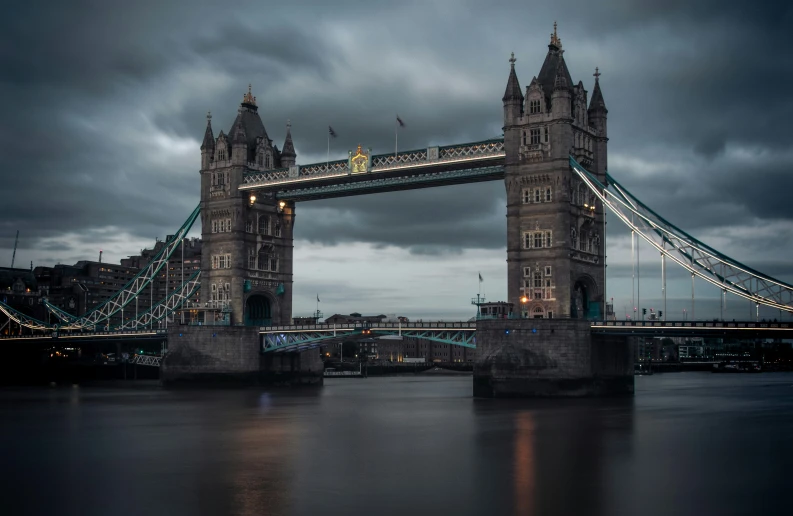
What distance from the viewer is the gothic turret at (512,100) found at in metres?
72.9

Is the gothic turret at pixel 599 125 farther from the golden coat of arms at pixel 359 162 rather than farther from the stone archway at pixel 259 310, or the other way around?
the stone archway at pixel 259 310

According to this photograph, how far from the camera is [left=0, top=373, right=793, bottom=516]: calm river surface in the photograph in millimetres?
30297

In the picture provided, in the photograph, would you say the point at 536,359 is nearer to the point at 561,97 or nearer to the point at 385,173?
the point at 561,97

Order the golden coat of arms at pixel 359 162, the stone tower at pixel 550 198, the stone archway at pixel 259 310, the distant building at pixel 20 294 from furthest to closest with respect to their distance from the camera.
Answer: the distant building at pixel 20 294 < the stone archway at pixel 259 310 < the golden coat of arms at pixel 359 162 < the stone tower at pixel 550 198

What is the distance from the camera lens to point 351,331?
82438 millimetres

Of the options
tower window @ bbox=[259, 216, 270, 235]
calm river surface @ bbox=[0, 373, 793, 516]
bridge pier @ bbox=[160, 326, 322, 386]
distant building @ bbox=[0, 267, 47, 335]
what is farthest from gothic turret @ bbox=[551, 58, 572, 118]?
distant building @ bbox=[0, 267, 47, 335]

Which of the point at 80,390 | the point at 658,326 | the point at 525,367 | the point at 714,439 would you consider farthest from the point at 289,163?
the point at 714,439

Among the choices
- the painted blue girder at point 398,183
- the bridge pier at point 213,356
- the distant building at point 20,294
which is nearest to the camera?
the painted blue girder at point 398,183

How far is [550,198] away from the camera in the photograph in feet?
234

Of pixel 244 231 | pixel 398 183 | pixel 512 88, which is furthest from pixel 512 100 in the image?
pixel 244 231

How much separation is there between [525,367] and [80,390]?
1942 inches

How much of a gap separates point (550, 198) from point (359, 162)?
1843 centimetres

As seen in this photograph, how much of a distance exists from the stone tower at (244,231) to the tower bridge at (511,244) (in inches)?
5.0

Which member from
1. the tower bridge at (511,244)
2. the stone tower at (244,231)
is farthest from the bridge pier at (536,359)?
the stone tower at (244,231)
